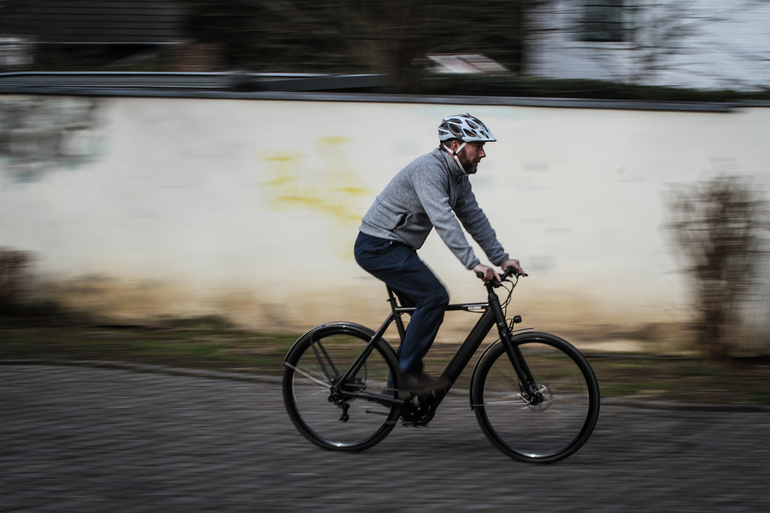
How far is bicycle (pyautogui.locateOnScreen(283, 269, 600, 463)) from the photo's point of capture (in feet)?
13.7

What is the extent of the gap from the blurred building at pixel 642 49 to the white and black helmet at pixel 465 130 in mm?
4018

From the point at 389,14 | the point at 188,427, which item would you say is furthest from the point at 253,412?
the point at 389,14

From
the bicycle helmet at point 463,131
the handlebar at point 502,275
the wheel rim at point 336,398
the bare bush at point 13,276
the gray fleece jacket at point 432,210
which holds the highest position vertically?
the bicycle helmet at point 463,131

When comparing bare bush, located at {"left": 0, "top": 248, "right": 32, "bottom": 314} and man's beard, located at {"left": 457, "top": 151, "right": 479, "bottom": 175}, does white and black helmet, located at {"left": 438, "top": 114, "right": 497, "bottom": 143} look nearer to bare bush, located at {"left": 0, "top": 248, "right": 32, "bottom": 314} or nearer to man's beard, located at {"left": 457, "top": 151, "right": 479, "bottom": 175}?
man's beard, located at {"left": 457, "top": 151, "right": 479, "bottom": 175}

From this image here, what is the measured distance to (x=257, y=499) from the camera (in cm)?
377

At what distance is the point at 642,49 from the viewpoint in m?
7.91

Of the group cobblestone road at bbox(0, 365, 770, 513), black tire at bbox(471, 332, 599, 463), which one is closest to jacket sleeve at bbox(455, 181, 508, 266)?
black tire at bbox(471, 332, 599, 463)

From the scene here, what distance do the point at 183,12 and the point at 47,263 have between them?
156 inches

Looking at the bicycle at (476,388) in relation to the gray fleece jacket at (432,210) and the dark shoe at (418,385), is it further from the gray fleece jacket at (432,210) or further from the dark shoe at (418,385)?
the gray fleece jacket at (432,210)

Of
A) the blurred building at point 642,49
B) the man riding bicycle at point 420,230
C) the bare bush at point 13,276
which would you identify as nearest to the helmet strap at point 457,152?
the man riding bicycle at point 420,230

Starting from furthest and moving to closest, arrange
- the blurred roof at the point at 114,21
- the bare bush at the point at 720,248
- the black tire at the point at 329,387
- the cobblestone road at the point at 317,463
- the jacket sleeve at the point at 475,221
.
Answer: the blurred roof at the point at 114,21 < the bare bush at the point at 720,248 < the jacket sleeve at the point at 475,221 < the black tire at the point at 329,387 < the cobblestone road at the point at 317,463

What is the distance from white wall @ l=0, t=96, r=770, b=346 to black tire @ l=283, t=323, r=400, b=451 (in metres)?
2.51

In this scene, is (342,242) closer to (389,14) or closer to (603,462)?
(389,14)

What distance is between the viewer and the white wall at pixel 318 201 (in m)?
6.63
